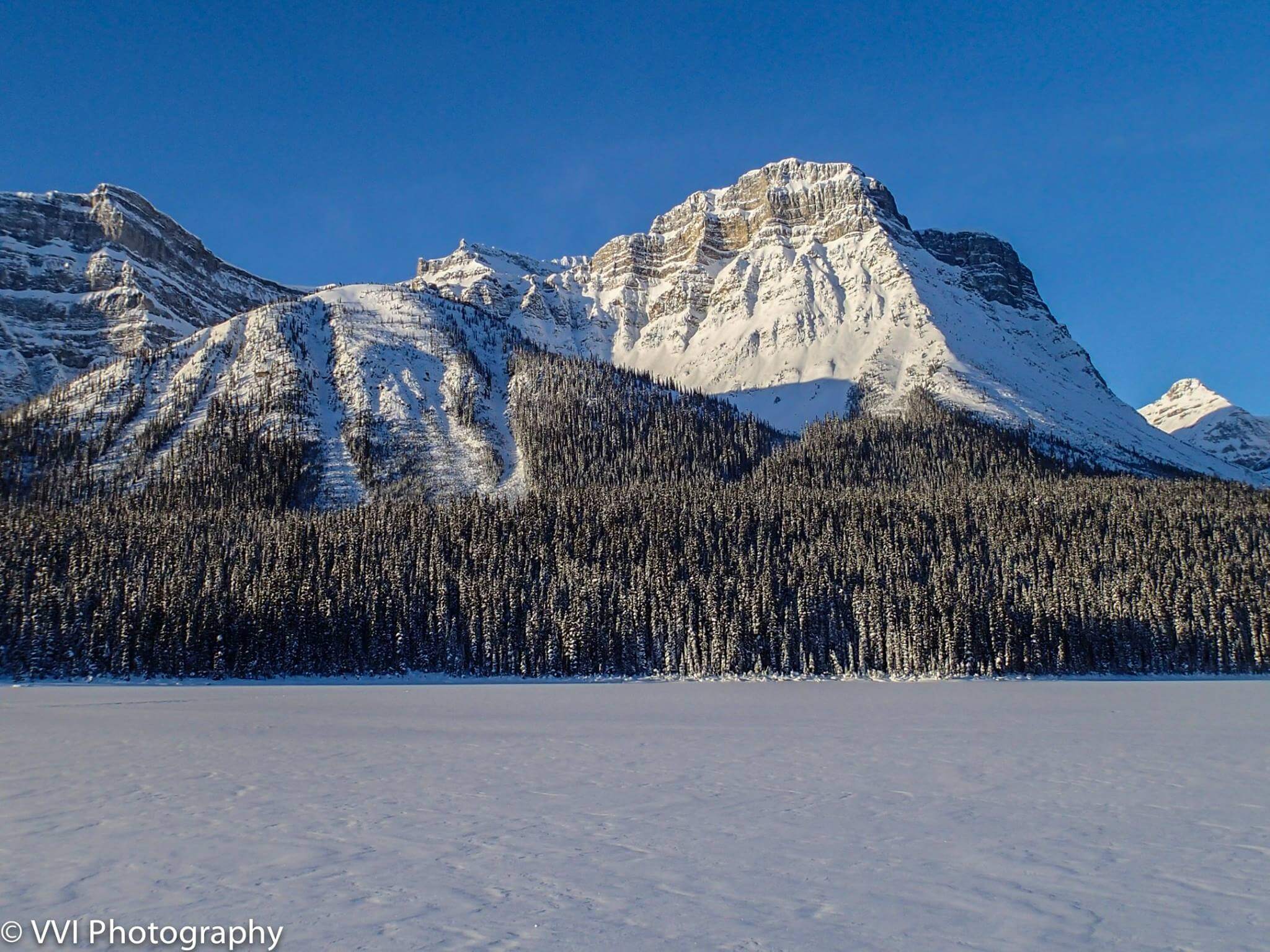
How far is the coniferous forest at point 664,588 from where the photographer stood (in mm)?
92250

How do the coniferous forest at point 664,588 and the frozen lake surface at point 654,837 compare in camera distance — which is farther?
the coniferous forest at point 664,588

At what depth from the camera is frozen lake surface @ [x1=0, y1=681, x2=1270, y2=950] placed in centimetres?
1112

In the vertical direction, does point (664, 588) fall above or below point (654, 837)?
above

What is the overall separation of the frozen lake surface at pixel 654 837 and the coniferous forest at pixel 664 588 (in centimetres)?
6055

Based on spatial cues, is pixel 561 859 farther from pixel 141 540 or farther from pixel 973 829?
pixel 141 540

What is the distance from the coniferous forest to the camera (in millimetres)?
92250

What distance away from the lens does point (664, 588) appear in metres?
100

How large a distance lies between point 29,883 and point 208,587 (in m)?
95.5

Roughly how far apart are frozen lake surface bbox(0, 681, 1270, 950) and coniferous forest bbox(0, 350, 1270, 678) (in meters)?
60.6

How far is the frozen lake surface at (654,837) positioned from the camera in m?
11.1

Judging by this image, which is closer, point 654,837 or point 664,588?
point 654,837

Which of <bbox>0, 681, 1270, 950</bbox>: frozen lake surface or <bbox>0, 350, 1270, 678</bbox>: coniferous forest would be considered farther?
<bbox>0, 350, 1270, 678</bbox>: coniferous forest

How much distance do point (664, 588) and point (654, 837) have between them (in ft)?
278

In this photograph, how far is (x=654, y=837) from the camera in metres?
15.7
